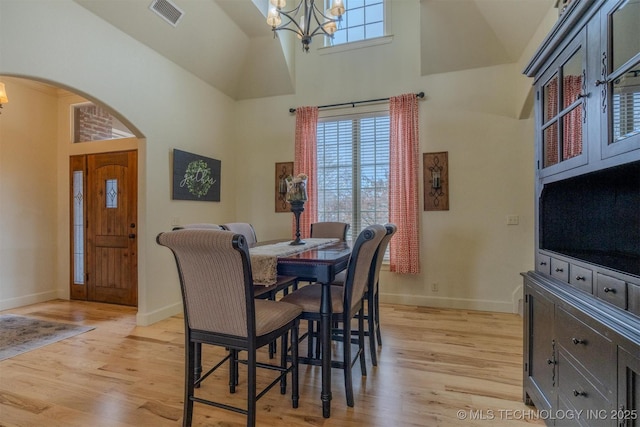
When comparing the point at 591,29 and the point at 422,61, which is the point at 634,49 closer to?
the point at 591,29

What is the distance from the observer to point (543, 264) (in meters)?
1.86

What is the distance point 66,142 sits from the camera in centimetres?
462

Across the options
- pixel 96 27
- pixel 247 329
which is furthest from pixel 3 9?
pixel 247 329

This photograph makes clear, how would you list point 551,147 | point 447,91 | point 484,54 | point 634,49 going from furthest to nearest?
point 447,91
point 484,54
point 551,147
point 634,49

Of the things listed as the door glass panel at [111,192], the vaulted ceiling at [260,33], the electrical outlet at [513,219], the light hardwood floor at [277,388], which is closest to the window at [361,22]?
the vaulted ceiling at [260,33]

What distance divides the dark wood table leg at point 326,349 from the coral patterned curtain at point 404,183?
2364mm

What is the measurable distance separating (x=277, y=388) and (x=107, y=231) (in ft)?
11.6

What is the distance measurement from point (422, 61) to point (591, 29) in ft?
9.50

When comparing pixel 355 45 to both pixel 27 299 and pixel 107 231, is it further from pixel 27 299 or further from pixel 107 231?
pixel 27 299

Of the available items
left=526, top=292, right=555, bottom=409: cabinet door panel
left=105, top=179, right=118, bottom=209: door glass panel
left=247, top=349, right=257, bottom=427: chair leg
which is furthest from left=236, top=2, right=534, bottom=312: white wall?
left=105, top=179, right=118, bottom=209: door glass panel

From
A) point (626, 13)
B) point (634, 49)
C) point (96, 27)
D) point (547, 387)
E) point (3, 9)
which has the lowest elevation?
point (547, 387)

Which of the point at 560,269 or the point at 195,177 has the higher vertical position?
the point at 195,177

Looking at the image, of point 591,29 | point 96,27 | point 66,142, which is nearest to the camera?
point 591,29

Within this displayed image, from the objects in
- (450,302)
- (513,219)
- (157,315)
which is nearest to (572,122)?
(513,219)
